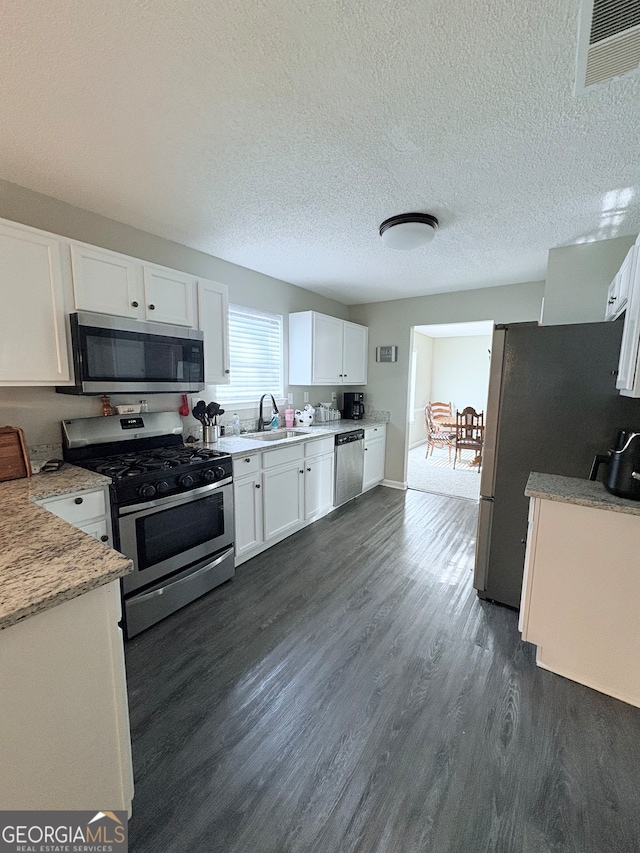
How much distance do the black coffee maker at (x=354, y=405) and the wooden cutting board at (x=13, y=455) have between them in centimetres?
372

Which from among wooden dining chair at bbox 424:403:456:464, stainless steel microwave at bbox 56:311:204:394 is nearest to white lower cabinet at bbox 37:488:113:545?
stainless steel microwave at bbox 56:311:204:394

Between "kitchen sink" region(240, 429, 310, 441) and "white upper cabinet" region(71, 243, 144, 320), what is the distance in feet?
5.01

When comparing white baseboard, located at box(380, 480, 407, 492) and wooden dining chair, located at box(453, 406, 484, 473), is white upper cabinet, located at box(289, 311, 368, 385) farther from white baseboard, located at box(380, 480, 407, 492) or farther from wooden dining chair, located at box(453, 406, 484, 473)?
wooden dining chair, located at box(453, 406, 484, 473)

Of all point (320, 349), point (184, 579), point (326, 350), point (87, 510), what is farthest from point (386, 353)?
point (87, 510)

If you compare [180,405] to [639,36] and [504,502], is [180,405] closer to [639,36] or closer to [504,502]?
[504,502]

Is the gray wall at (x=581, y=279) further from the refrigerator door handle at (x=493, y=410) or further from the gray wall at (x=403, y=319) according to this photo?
the gray wall at (x=403, y=319)

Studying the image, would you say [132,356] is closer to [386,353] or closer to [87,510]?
[87,510]

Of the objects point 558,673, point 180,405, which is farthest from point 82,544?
point 558,673

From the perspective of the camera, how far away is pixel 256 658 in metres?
1.86

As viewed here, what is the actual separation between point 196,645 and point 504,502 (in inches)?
82.4

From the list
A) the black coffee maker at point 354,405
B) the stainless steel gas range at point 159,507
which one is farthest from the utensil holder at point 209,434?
the black coffee maker at point 354,405

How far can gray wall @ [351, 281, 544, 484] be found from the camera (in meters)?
3.88

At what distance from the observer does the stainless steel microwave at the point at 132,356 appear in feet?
6.57

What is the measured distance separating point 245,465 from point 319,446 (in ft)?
3.45
